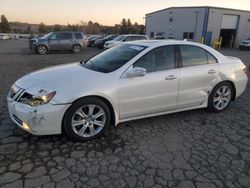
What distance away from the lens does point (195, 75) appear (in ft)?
15.1

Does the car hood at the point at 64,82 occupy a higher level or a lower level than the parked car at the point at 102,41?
higher

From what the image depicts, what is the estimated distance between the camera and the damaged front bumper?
337 cm

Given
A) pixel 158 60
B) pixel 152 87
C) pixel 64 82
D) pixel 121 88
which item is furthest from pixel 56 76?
pixel 158 60

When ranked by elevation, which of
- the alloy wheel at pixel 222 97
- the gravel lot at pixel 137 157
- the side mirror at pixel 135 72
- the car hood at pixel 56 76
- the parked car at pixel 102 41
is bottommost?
the parked car at pixel 102 41

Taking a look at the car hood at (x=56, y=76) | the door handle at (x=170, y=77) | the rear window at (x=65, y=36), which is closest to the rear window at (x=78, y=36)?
the rear window at (x=65, y=36)

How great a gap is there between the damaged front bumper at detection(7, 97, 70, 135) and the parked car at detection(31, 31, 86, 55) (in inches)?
582

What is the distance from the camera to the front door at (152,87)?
3918 mm

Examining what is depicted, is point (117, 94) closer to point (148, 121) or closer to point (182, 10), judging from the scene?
point (148, 121)

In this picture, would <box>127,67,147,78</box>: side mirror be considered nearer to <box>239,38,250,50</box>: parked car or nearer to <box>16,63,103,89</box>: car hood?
<box>16,63,103,89</box>: car hood

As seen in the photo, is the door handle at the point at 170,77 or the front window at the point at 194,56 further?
the front window at the point at 194,56

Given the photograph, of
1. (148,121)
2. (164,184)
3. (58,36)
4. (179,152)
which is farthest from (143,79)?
(58,36)

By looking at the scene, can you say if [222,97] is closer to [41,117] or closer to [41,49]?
[41,117]

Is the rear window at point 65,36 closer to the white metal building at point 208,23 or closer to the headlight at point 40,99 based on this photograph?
the headlight at point 40,99

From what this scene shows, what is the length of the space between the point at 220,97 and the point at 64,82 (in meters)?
3.38
